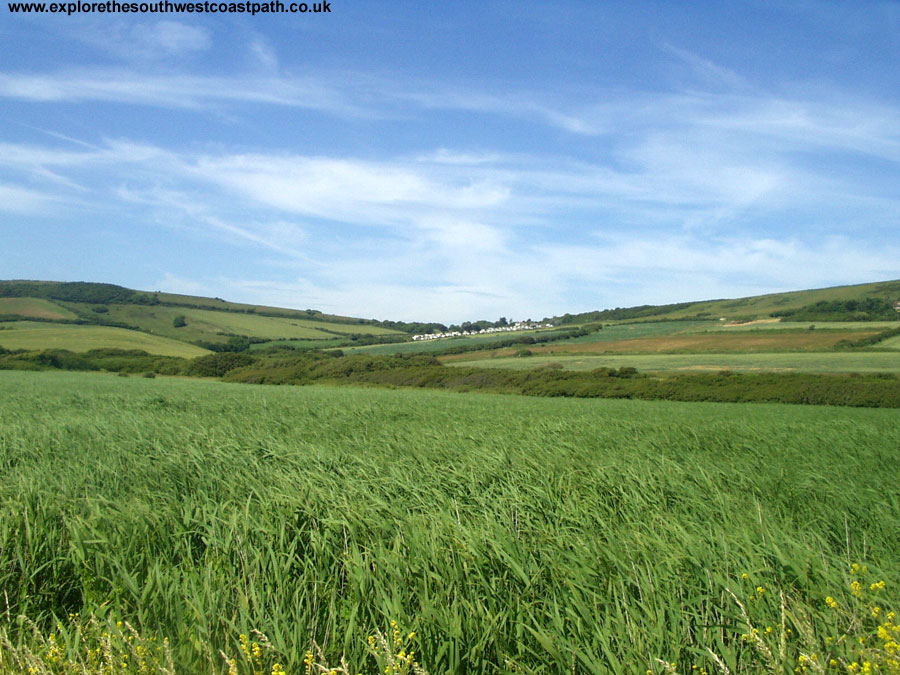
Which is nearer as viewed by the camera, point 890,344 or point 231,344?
point 890,344

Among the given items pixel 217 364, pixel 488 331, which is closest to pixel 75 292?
pixel 217 364

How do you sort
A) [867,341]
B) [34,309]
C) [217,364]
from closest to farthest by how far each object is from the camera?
[867,341] < [217,364] < [34,309]

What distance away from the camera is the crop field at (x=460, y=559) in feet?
8.82

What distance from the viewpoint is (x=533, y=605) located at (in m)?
3.08

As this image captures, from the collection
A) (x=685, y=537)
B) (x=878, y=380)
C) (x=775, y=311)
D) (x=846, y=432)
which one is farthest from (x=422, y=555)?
(x=775, y=311)

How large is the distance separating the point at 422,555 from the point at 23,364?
64098 millimetres

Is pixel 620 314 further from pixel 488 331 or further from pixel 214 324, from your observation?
pixel 214 324

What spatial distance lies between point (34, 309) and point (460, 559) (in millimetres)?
110341

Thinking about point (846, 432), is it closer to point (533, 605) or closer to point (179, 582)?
point (533, 605)

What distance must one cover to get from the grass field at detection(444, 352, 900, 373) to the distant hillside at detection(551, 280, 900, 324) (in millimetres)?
20953

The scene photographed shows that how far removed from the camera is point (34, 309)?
8969cm

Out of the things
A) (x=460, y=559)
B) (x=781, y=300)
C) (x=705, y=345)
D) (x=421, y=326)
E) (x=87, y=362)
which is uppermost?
(x=781, y=300)

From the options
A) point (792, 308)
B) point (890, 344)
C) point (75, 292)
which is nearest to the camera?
point (890, 344)

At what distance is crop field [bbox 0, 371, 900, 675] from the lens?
269 cm
